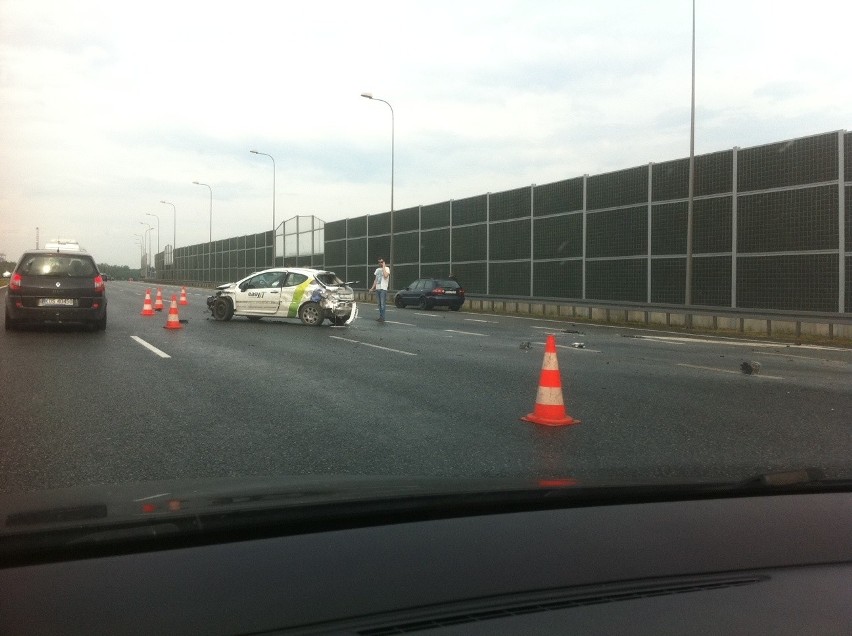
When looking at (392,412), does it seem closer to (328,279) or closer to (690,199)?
(328,279)

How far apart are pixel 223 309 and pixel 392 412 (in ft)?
48.3

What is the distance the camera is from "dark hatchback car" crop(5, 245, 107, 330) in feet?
52.2

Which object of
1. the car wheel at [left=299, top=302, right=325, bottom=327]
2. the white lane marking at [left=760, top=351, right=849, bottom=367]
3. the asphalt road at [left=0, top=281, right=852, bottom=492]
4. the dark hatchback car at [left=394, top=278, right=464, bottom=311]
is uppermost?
the dark hatchback car at [left=394, top=278, right=464, bottom=311]

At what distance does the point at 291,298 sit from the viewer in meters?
20.9

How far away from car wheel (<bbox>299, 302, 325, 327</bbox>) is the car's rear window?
5720 mm

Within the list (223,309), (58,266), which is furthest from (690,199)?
(58,266)

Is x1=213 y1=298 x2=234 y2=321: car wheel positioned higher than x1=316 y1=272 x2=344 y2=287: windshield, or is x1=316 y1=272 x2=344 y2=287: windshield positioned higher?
x1=316 y1=272 x2=344 y2=287: windshield

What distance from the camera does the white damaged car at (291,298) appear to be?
67.8 feet

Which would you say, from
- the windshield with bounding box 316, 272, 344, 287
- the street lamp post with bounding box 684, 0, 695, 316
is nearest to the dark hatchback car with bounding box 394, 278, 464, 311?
the street lamp post with bounding box 684, 0, 695, 316

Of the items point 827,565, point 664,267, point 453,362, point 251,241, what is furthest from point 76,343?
point 251,241

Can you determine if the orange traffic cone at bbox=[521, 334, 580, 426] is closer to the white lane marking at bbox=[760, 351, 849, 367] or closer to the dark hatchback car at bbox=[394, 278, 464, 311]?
the white lane marking at bbox=[760, 351, 849, 367]

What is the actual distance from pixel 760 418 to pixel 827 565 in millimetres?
5799

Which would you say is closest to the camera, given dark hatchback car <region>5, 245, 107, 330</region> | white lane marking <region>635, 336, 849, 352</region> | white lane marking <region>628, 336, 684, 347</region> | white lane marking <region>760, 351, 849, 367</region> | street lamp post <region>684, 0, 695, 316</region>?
white lane marking <region>760, 351, 849, 367</region>

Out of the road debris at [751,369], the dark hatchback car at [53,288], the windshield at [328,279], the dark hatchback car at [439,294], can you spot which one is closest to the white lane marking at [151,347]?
the dark hatchback car at [53,288]
